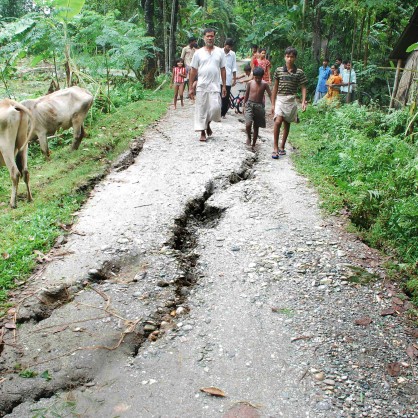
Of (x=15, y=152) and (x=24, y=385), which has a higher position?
(x=15, y=152)

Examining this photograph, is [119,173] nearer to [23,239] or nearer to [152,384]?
[23,239]

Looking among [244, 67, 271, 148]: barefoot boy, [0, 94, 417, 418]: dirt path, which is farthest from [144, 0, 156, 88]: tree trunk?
[0, 94, 417, 418]: dirt path

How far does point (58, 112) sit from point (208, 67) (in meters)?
2.74

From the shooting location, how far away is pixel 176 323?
3424 millimetres

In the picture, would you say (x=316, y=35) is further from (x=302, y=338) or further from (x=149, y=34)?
(x=302, y=338)

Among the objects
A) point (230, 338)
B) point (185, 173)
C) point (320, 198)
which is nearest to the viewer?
point (230, 338)

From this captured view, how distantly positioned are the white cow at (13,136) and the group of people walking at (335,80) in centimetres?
873

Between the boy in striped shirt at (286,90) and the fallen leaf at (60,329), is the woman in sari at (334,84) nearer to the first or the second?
the boy in striped shirt at (286,90)

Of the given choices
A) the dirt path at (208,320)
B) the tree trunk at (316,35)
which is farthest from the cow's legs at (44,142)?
the tree trunk at (316,35)

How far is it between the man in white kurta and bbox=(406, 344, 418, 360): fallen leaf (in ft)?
18.8

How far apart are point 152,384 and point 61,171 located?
4.77 m

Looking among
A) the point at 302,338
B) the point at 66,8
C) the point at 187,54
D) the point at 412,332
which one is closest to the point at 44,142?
the point at 66,8

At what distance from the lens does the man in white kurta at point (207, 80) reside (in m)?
7.64

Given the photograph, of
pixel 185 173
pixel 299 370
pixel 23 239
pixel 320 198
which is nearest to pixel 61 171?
pixel 185 173
